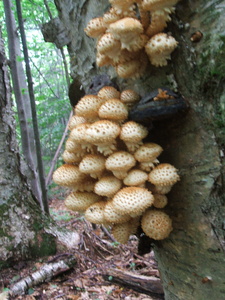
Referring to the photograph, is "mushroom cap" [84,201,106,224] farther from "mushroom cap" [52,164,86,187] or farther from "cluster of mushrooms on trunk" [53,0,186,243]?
"mushroom cap" [52,164,86,187]

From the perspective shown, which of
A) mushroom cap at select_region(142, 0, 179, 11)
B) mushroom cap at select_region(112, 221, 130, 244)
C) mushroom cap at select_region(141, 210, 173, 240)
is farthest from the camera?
mushroom cap at select_region(112, 221, 130, 244)

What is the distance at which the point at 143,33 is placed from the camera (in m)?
1.10

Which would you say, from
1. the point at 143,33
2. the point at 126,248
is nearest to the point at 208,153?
the point at 143,33

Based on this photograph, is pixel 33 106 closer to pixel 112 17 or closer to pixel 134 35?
pixel 112 17

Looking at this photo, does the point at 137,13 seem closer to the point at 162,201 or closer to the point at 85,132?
the point at 85,132

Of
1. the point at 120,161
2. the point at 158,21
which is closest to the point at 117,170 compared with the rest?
the point at 120,161

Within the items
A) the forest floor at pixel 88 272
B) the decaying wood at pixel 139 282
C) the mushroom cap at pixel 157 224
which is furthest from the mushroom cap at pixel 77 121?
the forest floor at pixel 88 272

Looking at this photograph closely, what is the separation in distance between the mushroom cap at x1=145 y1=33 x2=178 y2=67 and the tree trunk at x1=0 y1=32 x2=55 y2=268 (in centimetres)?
271

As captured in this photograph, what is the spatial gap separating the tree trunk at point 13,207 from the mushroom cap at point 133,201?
8.27 ft

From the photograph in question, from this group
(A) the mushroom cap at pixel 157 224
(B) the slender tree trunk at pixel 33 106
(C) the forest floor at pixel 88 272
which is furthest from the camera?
(B) the slender tree trunk at pixel 33 106

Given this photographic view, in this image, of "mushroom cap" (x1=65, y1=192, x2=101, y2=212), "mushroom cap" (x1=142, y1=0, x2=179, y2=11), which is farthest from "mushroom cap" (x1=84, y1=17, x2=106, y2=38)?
"mushroom cap" (x1=65, y1=192, x2=101, y2=212)

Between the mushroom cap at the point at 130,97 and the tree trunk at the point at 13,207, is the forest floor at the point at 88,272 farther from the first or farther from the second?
the mushroom cap at the point at 130,97

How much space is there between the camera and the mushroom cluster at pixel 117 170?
1.10 metres

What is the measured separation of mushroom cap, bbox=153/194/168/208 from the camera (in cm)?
118
